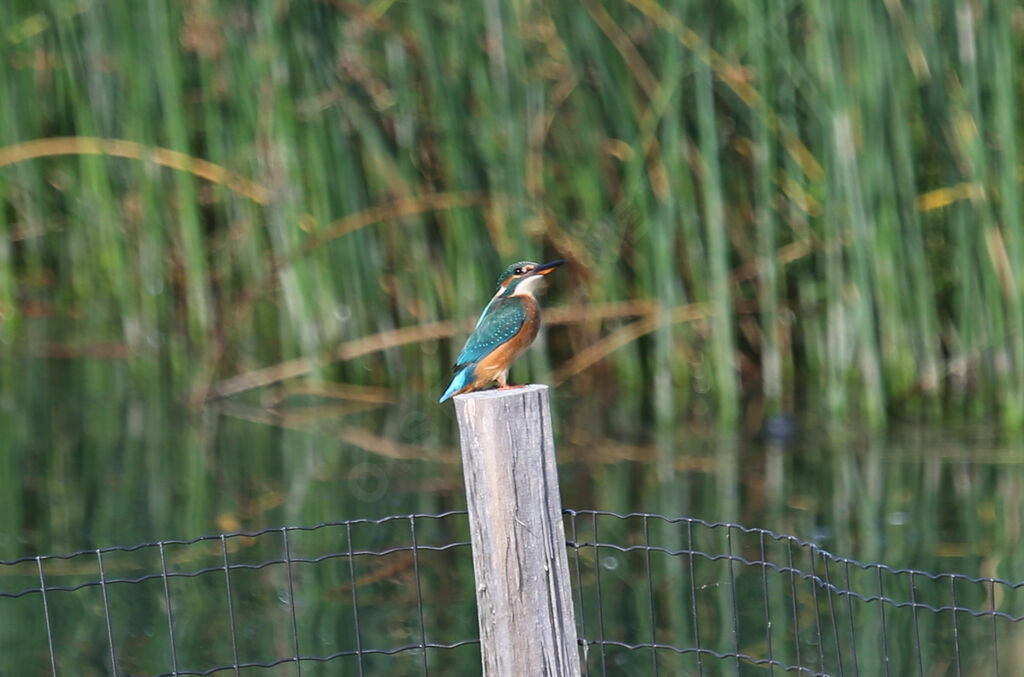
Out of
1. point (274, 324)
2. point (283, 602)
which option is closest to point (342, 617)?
point (283, 602)

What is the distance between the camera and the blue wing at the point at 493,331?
338 cm

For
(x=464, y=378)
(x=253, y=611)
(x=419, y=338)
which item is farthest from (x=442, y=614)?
(x=419, y=338)

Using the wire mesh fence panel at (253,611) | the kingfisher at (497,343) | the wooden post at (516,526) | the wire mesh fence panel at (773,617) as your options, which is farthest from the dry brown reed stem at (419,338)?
the wooden post at (516,526)

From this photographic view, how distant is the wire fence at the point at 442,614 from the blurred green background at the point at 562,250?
25cm

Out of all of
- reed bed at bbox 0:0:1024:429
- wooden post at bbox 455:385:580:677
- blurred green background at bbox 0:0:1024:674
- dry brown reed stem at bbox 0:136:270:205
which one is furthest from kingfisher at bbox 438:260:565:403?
dry brown reed stem at bbox 0:136:270:205

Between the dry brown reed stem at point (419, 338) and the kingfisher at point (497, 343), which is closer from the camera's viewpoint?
the kingfisher at point (497, 343)

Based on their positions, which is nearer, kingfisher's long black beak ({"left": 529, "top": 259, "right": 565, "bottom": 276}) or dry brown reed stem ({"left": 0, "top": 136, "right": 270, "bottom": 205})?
kingfisher's long black beak ({"left": 529, "top": 259, "right": 565, "bottom": 276})

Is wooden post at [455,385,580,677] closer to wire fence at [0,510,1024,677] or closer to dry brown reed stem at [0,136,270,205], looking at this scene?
wire fence at [0,510,1024,677]

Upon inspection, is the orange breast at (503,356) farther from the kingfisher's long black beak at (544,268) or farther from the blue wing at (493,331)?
the kingfisher's long black beak at (544,268)

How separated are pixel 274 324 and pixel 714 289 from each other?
2480 mm

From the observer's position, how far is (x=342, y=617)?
3.95 meters

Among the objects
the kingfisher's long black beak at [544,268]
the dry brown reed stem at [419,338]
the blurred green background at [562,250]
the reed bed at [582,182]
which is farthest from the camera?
the dry brown reed stem at [419,338]

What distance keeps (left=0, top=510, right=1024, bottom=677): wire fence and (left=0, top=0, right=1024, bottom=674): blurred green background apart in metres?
0.25

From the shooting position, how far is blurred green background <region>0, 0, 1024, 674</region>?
505 centimetres
